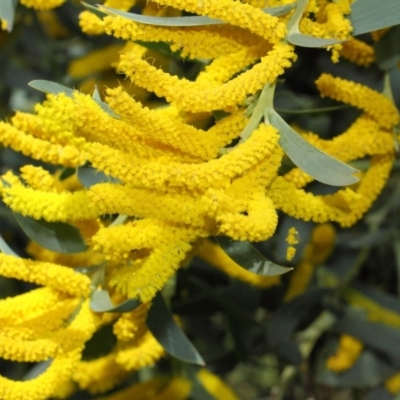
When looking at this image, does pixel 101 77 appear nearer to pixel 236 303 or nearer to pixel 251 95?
pixel 236 303

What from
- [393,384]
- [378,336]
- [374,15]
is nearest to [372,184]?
[374,15]

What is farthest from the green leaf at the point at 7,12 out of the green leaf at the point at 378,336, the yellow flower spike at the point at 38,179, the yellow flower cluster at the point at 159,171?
the green leaf at the point at 378,336

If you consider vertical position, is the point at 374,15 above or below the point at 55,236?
above

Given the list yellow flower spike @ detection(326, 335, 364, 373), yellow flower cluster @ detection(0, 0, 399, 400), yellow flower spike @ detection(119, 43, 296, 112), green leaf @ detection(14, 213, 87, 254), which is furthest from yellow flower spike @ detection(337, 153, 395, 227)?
yellow flower spike @ detection(326, 335, 364, 373)

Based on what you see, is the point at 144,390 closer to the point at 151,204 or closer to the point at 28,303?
the point at 28,303

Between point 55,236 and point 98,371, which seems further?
point 98,371

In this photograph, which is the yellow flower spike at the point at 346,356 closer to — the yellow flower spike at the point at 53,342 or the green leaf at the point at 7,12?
the yellow flower spike at the point at 53,342
